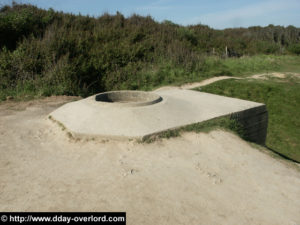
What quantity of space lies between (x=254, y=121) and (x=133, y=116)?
3.25m

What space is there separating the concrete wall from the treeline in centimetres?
553

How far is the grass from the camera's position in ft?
26.0

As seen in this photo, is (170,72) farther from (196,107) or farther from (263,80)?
(196,107)

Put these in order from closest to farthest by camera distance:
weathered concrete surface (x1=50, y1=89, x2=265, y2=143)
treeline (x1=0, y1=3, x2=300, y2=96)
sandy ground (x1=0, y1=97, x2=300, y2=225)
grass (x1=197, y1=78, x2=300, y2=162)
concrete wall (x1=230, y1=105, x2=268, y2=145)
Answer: sandy ground (x1=0, y1=97, x2=300, y2=225)
weathered concrete surface (x1=50, y1=89, x2=265, y2=143)
concrete wall (x1=230, y1=105, x2=268, y2=145)
grass (x1=197, y1=78, x2=300, y2=162)
treeline (x1=0, y1=3, x2=300, y2=96)

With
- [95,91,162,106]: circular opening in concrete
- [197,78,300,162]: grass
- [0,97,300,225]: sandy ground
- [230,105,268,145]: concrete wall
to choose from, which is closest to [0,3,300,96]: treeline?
[197,78,300,162]: grass

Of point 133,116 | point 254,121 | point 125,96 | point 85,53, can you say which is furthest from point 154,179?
point 85,53

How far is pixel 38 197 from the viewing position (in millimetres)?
3174

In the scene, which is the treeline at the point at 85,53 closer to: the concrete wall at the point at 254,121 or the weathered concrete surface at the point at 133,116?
the weathered concrete surface at the point at 133,116

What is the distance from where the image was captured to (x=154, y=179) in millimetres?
3619

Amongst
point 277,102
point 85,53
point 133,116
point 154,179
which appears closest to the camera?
point 154,179

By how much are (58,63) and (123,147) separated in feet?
21.0

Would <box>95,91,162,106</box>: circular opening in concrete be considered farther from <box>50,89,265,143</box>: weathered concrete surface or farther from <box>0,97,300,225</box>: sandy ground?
<box>0,97,300,225</box>: sandy ground

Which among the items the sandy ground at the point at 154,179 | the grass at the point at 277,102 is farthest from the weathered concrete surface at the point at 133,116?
the grass at the point at 277,102

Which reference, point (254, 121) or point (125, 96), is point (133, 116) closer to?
point (125, 96)
